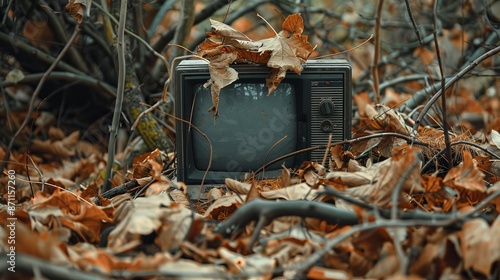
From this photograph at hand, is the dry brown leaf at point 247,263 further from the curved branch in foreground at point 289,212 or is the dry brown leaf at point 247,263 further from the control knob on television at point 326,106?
the control knob on television at point 326,106

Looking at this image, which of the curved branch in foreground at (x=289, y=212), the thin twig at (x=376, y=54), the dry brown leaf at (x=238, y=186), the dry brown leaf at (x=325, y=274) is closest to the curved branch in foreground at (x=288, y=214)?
the curved branch in foreground at (x=289, y=212)

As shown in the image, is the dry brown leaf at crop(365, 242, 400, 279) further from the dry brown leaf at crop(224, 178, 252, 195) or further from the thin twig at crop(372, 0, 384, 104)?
the thin twig at crop(372, 0, 384, 104)

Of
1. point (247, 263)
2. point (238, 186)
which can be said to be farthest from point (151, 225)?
point (238, 186)

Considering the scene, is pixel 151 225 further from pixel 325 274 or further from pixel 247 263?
pixel 325 274

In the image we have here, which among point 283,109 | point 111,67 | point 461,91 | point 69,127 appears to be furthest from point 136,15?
point 461,91

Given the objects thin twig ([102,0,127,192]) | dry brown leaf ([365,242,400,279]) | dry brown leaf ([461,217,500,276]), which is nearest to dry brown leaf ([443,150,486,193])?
dry brown leaf ([461,217,500,276])

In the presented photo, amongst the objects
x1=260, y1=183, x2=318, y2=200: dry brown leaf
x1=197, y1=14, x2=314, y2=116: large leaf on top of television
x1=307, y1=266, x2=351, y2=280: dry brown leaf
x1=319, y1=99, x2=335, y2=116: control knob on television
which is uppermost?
x1=197, y1=14, x2=314, y2=116: large leaf on top of television

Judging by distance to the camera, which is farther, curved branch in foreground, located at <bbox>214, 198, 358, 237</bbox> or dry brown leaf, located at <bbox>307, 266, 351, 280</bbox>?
curved branch in foreground, located at <bbox>214, 198, 358, 237</bbox>

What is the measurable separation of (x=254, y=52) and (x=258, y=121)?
256mm

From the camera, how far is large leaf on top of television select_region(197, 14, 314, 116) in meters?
2.19

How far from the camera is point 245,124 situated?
7.59ft

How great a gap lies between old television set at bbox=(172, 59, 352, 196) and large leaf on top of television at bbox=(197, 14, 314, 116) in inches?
2.4

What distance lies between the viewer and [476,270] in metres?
1.40

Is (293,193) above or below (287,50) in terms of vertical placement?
below
